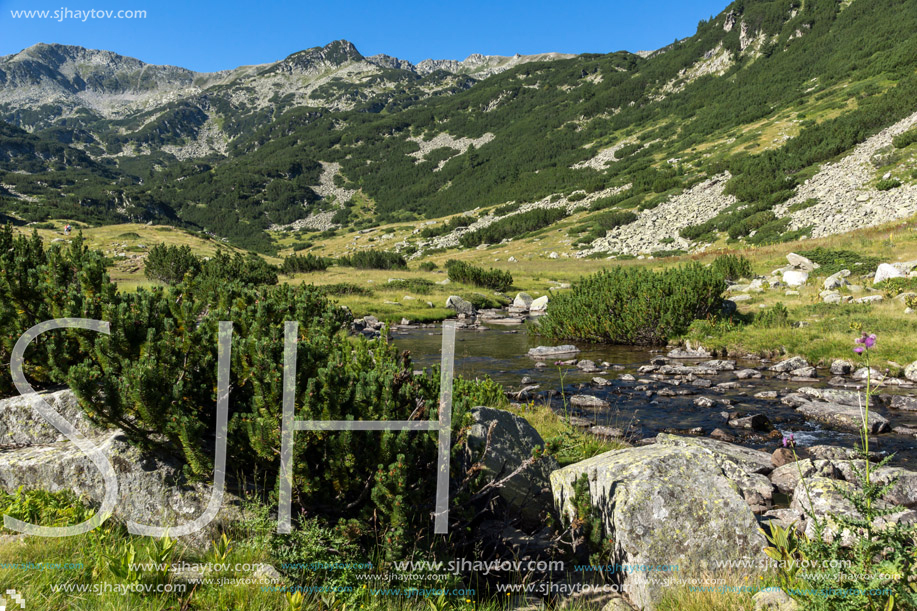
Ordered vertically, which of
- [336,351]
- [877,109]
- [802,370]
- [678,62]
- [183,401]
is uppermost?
[678,62]

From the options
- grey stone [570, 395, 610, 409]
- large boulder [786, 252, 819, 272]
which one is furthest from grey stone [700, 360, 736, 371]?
large boulder [786, 252, 819, 272]

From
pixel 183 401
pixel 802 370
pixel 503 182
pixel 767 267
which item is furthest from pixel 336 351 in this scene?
pixel 503 182

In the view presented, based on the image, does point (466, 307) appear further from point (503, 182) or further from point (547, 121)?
point (547, 121)

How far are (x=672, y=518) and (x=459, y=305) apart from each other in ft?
81.6

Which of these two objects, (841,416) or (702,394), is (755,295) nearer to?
(702,394)

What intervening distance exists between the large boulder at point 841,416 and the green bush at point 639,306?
7.06m

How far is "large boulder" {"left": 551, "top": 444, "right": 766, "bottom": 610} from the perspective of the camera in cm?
397

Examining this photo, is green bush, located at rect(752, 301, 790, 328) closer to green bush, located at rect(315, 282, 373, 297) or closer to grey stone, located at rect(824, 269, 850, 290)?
grey stone, located at rect(824, 269, 850, 290)

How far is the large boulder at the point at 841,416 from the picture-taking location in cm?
870

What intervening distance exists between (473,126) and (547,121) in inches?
1399

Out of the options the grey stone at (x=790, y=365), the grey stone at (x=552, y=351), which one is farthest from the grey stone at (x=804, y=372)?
the grey stone at (x=552, y=351)

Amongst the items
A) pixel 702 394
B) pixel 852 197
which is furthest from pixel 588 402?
pixel 852 197

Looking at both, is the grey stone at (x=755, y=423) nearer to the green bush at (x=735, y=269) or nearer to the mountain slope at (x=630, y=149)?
the green bush at (x=735, y=269)

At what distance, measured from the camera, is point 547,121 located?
447ft
